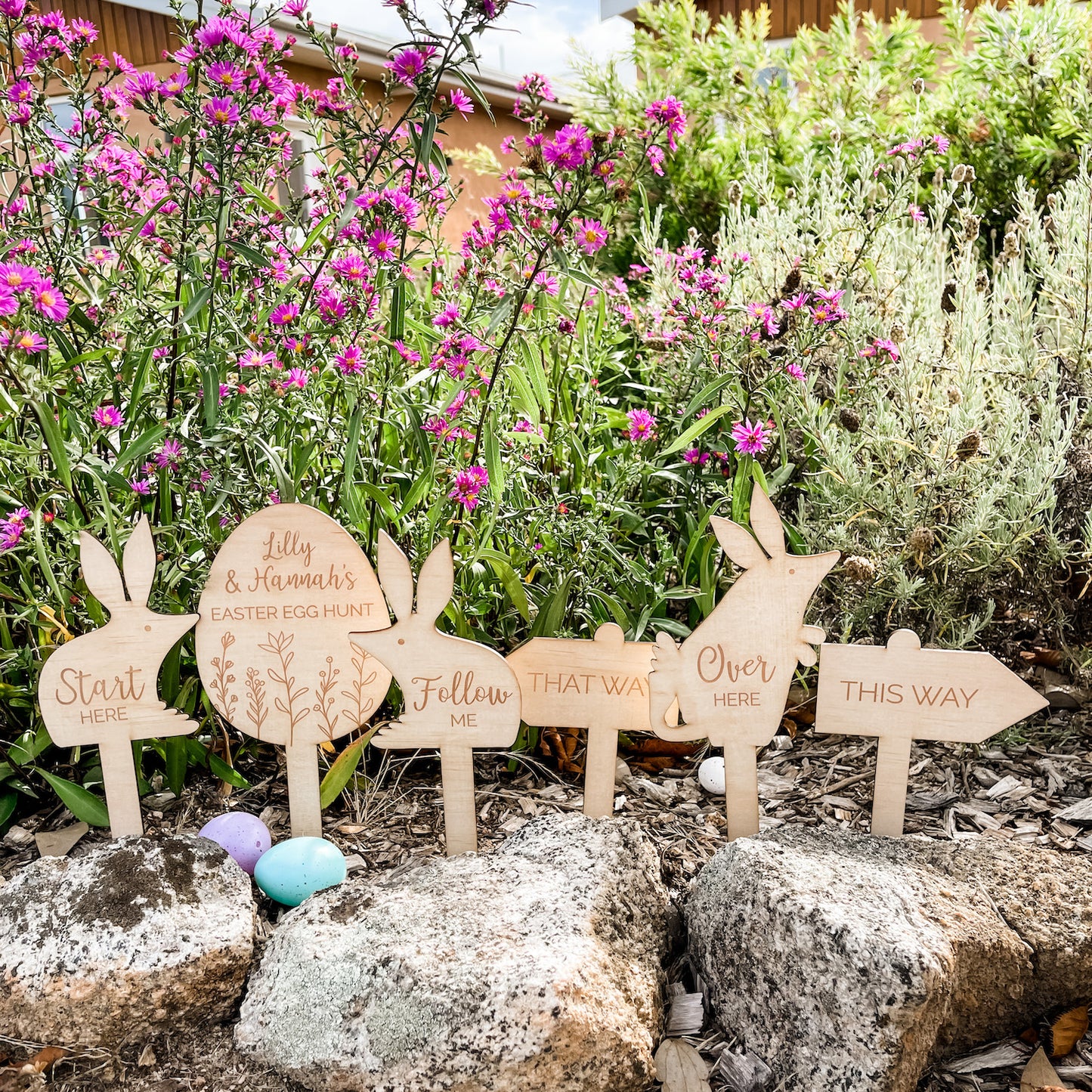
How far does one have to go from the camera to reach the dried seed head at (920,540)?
6.49 feet

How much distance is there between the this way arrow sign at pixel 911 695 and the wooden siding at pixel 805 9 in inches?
258

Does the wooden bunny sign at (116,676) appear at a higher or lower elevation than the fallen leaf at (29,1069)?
higher

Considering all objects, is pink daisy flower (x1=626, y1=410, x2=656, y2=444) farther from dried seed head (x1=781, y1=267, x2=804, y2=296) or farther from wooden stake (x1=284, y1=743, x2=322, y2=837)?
wooden stake (x1=284, y1=743, x2=322, y2=837)

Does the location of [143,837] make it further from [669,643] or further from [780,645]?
[780,645]

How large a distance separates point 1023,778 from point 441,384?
150cm

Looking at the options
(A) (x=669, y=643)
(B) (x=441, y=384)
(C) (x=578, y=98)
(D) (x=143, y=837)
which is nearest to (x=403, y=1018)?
(D) (x=143, y=837)

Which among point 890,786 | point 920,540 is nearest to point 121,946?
point 890,786

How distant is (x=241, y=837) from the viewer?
1730mm

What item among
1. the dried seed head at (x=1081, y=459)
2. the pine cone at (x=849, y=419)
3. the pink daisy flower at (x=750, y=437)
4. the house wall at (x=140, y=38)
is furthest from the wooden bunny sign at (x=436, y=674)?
the house wall at (x=140, y=38)

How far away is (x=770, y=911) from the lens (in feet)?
4.62

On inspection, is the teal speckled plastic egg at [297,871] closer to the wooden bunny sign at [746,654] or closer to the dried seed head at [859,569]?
the wooden bunny sign at [746,654]

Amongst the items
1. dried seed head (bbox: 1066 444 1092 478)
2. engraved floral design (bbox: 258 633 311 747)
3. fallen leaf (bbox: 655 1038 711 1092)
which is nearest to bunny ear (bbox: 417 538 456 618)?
engraved floral design (bbox: 258 633 311 747)

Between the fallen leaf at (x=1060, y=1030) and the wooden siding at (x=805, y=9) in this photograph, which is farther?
the wooden siding at (x=805, y=9)

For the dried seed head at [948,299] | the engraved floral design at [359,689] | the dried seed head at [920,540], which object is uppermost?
the dried seed head at [948,299]
